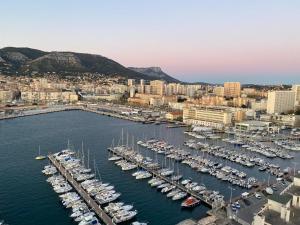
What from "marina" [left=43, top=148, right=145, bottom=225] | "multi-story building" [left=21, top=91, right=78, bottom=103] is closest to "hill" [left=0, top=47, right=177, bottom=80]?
"multi-story building" [left=21, top=91, right=78, bottom=103]

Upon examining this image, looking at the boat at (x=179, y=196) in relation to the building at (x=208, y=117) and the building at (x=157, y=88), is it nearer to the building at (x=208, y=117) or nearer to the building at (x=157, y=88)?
the building at (x=208, y=117)

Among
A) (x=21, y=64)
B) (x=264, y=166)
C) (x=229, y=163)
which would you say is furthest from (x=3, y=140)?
(x=21, y=64)

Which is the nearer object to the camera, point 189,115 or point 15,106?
point 189,115

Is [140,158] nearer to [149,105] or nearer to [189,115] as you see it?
[189,115]

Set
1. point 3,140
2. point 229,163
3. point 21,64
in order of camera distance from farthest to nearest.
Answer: point 21,64 → point 3,140 → point 229,163

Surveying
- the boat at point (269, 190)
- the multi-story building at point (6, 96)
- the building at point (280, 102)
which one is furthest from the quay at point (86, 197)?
the multi-story building at point (6, 96)

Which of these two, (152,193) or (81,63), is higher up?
(81,63)

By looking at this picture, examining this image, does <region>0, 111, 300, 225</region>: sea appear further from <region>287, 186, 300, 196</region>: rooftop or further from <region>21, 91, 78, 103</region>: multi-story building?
<region>21, 91, 78, 103</region>: multi-story building
